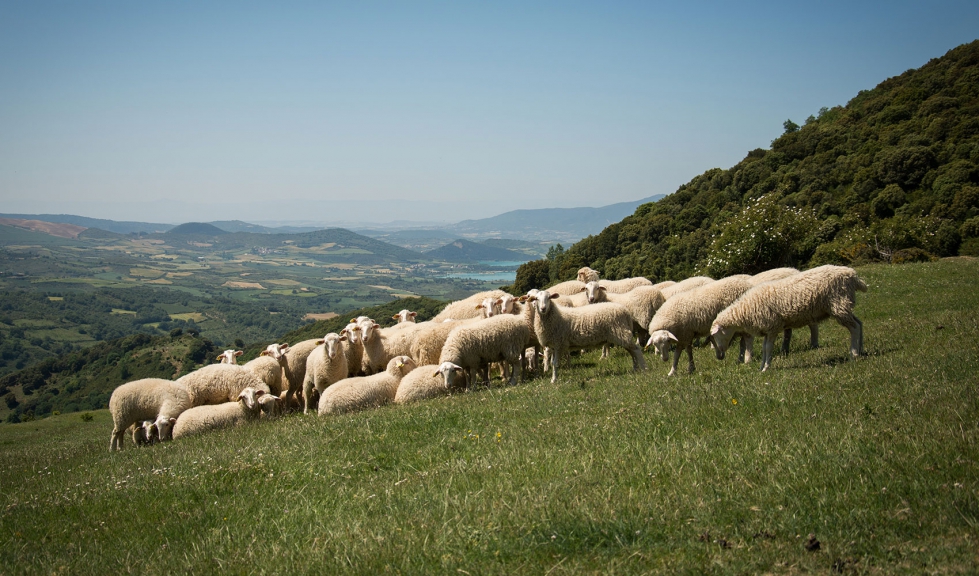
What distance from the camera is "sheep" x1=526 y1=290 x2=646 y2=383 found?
1216 cm

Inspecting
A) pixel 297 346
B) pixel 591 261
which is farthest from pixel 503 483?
pixel 591 261

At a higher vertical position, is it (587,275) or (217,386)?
(587,275)

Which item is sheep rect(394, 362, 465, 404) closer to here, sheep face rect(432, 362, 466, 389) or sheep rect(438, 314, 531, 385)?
sheep face rect(432, 362, 466, 389)

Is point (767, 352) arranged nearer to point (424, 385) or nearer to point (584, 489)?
point (584, 489)

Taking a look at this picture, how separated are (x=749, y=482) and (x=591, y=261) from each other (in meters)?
65.9

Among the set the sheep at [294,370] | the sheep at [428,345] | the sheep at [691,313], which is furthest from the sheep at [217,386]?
the sheep at [691,313]

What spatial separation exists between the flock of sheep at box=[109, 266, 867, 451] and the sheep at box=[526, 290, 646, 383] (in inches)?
0.9

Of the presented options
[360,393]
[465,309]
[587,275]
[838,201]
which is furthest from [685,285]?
[838,201]

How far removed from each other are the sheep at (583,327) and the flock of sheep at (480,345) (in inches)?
0.9

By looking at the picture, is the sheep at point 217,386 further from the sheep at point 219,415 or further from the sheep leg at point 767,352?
the sheep leg at point 767,352

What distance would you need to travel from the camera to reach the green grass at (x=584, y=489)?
3.80 meters

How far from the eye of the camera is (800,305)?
9.88m

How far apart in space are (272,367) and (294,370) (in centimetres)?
68

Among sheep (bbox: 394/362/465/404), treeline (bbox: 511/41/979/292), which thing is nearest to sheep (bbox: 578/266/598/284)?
sheep (bbox: 394/362/465/404)
